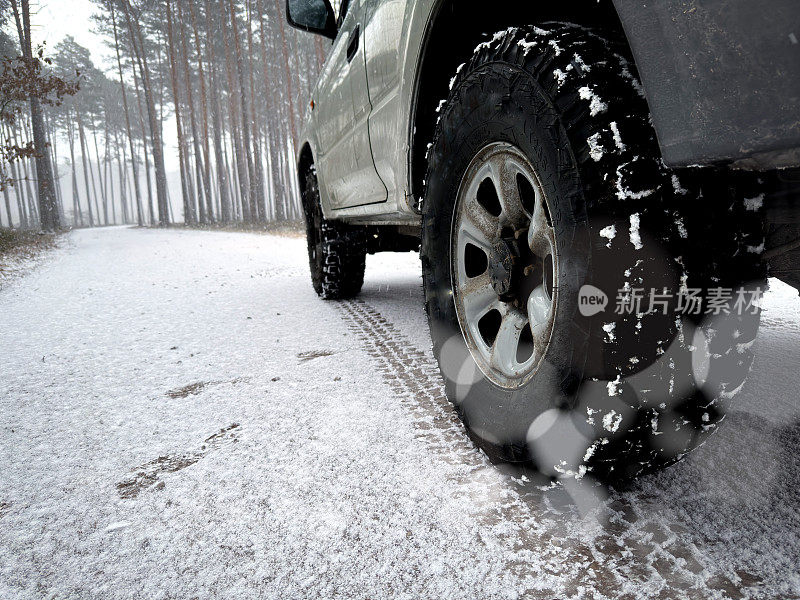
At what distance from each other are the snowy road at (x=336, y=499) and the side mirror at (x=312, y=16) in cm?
202

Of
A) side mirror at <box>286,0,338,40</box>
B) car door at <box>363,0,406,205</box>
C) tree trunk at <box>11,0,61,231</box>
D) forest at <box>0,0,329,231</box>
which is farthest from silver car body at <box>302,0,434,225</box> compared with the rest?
tree trunk at <box>11,0,61,231</box>

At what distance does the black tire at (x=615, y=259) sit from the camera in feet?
2.88

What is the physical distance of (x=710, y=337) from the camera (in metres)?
0.92

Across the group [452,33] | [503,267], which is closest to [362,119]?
[452,33]

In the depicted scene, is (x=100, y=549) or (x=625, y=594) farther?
(x=100, y=549)

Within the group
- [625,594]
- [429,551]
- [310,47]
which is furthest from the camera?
[310,47]

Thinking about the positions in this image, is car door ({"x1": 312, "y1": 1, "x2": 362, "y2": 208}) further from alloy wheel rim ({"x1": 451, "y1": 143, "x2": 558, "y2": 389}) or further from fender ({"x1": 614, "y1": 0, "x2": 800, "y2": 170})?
fender ({"x1": 614, "y1": 0, "x2": 800, "y2": 170})

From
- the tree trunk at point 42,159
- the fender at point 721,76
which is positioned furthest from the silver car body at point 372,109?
the tree trunk at point 42,159

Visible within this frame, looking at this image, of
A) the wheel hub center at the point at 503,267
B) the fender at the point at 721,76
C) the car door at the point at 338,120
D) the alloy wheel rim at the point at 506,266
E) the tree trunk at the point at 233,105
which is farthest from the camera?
the tree trunk at the point at 233,105

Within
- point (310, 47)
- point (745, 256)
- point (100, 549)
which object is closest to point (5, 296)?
point (100, 549)

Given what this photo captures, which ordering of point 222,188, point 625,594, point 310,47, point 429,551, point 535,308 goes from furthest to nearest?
point 310,47 < point 222,188 < point 535,308 < point 429,551 < point 625,594

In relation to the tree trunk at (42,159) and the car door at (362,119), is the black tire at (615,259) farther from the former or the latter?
the tree trunk at (42,159)

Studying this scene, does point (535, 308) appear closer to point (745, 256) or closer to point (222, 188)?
point (745, 256)

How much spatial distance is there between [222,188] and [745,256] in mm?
27305
